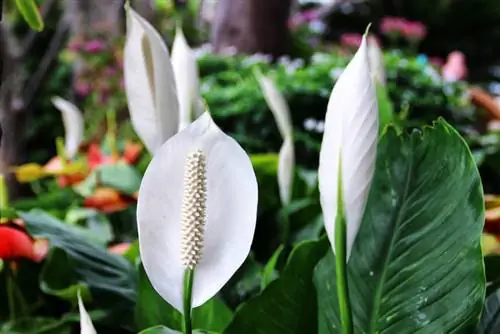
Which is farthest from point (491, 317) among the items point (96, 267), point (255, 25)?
point (255, 25)

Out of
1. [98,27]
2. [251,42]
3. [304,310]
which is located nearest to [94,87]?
[98,27]

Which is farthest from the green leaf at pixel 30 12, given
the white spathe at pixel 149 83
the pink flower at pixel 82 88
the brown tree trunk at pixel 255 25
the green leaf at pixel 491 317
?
the pink flower at pixel 82 88

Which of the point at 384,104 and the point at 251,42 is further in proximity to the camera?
the point at 251,42

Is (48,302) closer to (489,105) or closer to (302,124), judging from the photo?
(302,124)

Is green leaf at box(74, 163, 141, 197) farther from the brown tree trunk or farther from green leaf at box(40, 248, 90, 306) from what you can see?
the brown tree trunk

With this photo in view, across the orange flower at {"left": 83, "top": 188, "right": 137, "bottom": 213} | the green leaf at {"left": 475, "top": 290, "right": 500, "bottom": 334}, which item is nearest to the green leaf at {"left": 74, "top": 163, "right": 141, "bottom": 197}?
the orange flower at {"left": 83, "top": 188, "right": 137, "bottom": 213}

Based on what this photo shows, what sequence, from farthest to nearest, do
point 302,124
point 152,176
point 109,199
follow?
point 302,124
point 109,199
point 152,176

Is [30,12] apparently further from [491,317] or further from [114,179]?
[114,179]
